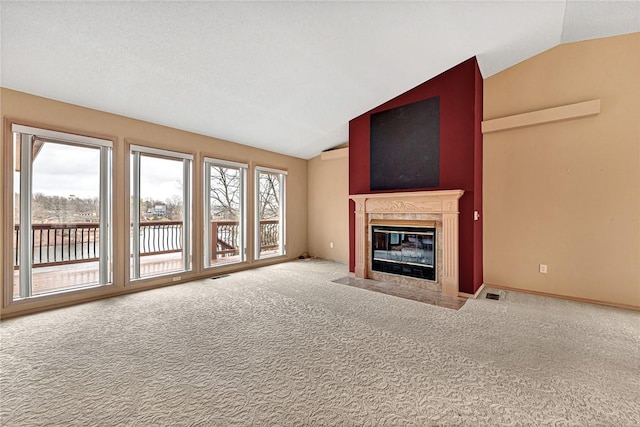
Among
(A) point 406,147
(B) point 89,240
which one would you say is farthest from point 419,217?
(B) point 89,240

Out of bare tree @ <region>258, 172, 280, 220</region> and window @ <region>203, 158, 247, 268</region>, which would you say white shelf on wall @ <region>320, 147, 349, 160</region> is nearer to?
bare tree @ <region>258, 172, 280, 220</region>

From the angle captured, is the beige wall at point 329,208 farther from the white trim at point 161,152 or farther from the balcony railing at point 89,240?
the white trim at point 161,152

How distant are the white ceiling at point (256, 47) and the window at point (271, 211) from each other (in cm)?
187

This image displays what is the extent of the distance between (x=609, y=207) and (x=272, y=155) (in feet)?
18.1

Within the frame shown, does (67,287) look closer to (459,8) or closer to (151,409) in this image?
(151,409)

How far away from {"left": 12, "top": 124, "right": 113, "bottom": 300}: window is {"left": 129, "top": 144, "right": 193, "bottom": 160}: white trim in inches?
13.3

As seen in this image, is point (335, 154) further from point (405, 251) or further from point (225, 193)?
point (405, 251)

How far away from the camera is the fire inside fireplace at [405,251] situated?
3.95 metres

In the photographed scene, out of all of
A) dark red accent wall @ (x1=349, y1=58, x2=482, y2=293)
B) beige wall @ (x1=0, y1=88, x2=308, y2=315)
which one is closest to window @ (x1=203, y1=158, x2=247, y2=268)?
beige wall @ (x1=0, y1=88, x2=308, y2=315)

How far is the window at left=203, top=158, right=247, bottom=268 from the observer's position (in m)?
4.75

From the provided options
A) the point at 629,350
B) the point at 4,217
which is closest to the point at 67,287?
the point at 4,217

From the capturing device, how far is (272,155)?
5.88 m

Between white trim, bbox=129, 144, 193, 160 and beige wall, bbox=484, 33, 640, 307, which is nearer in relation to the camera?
beige wall, bbox=484, 33, 640, 307

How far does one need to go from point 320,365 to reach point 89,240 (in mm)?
3745
